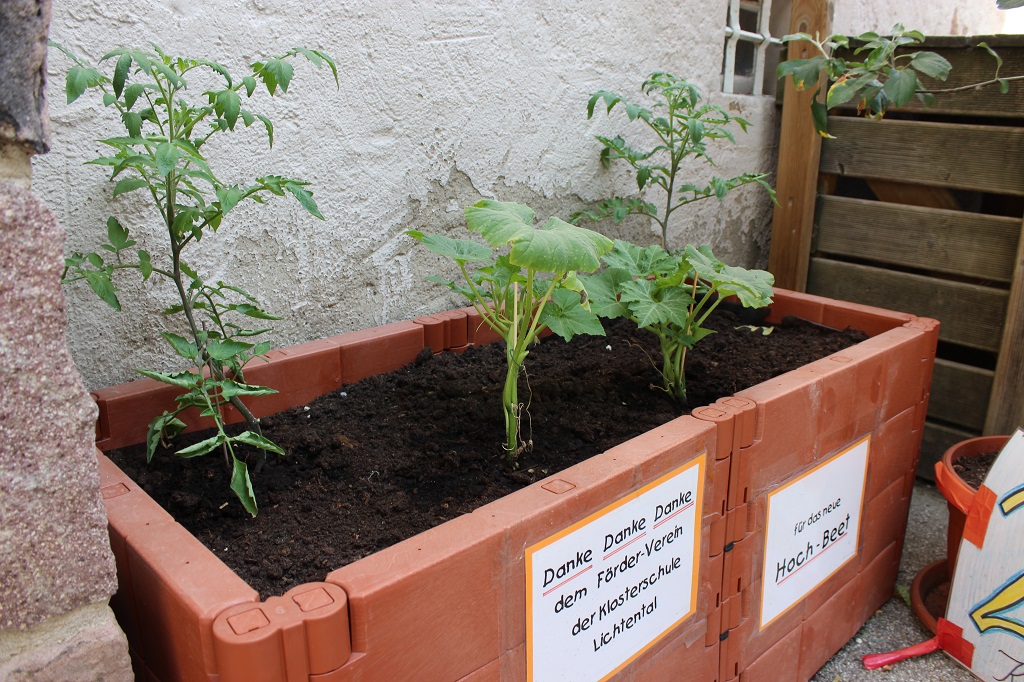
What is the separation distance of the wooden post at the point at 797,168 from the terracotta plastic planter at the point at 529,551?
24.2 inches

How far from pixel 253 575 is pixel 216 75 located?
3.43ft

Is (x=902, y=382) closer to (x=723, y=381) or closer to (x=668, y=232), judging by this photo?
(x=723, y=381)

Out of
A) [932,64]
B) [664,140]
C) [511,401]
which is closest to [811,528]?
[511,401]

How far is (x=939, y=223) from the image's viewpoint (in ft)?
8.71

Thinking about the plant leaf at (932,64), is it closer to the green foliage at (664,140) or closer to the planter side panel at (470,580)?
the green foliage at (664,140)

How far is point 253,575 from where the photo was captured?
1.15m

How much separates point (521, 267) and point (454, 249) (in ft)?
0.47

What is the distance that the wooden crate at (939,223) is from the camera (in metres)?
2.53

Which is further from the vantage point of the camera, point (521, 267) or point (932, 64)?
point (932, 64)

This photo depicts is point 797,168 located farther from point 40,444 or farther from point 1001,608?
point 40,444

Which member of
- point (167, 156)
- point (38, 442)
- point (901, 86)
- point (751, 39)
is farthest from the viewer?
point (751, 39)

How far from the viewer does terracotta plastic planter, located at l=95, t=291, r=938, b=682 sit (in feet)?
3.10

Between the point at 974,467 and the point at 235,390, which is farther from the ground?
the point at 235,390

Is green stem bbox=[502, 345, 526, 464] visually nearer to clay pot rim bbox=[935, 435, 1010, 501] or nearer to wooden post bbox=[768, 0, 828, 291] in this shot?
clay pot rim bbox=[935, 435, 1010, 501]
